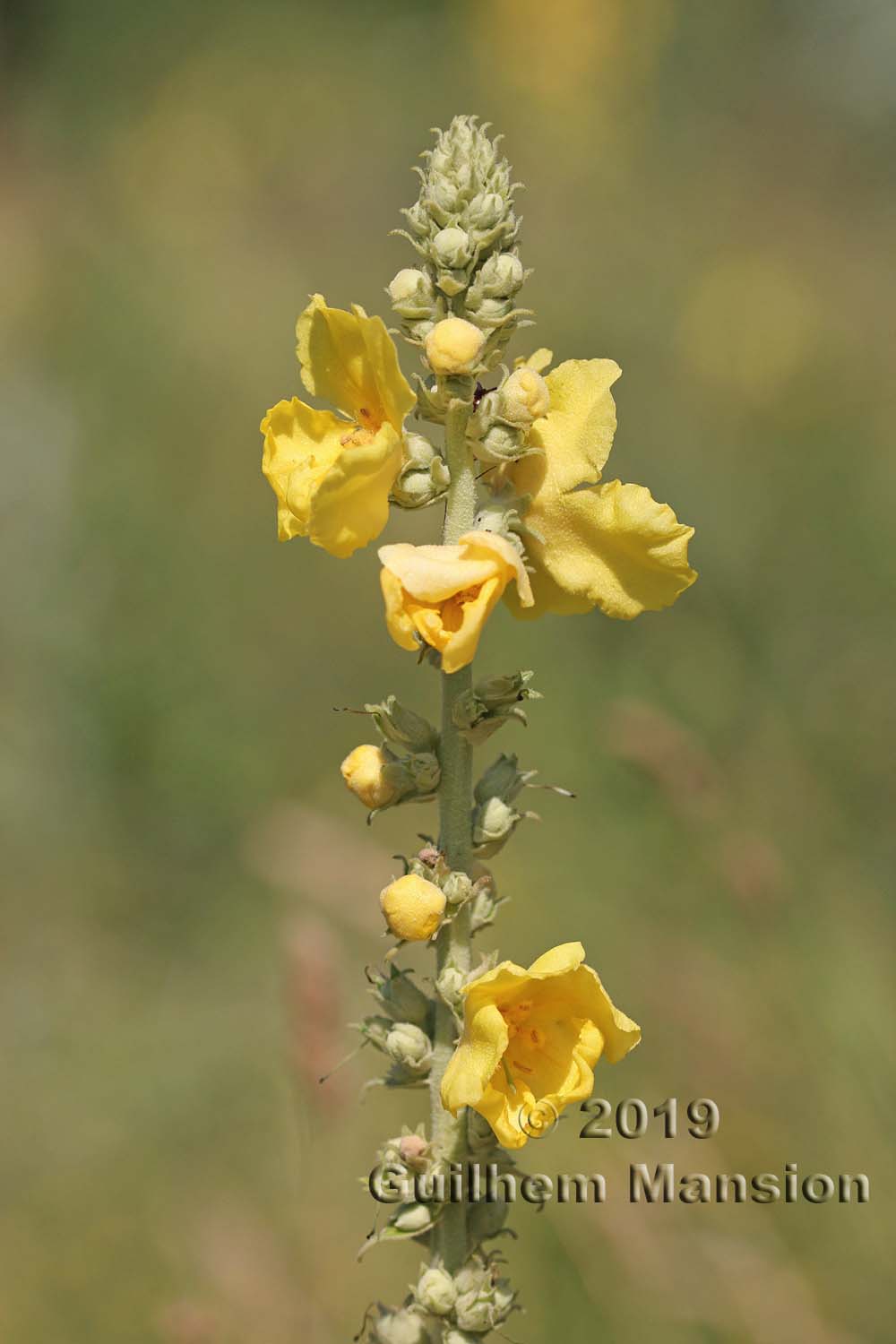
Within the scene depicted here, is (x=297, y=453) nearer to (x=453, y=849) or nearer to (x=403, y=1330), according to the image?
(x=453, y=849)

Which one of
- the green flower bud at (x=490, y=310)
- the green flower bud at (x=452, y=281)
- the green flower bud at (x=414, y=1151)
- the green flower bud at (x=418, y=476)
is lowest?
the green flower bud at (x=414, y=1151)

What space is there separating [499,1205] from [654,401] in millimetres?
7222

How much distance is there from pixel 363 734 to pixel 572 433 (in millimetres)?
5181

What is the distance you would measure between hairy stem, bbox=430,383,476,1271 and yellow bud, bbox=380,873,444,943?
0.51 ft

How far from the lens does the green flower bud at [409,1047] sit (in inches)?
115

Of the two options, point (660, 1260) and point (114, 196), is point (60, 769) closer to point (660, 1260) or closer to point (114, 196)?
point (660, 1260)

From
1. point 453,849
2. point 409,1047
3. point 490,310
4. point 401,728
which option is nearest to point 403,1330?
point 409,1047

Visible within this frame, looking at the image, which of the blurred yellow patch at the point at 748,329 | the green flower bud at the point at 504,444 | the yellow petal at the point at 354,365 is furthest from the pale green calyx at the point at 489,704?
the blurred yellow patch at the point at 748,329

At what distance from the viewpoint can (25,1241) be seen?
552 centimetres

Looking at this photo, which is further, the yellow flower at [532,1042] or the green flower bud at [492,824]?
the green flower bud at [492,824]

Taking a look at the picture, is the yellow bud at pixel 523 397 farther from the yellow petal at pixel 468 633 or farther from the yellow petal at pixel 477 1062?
the yellow petal at pixel 477 1062

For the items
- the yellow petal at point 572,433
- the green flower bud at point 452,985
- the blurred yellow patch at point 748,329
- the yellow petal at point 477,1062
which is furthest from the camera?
the blurred yellow patch at point 748,329

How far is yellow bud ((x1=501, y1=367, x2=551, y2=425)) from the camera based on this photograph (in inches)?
115

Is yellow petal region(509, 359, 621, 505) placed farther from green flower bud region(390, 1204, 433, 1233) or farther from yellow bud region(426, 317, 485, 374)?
green flower bud region(390, 1204, 433, 1233)
